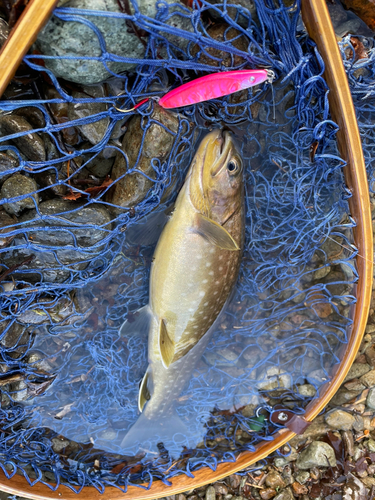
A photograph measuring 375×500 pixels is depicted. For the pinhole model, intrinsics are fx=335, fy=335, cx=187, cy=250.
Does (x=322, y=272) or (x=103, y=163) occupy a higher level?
(x=103, y=163)

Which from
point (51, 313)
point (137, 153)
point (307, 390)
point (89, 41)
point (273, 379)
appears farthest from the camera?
point (273, 379)

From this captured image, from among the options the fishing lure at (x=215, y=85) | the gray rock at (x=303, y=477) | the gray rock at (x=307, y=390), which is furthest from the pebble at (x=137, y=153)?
the gray rock at (x=303, y=477)

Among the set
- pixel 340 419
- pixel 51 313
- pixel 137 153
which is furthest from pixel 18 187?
pixel 340 419

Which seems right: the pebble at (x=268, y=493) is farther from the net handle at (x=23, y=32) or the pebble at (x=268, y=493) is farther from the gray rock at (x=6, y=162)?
the net handle at (x=23, y=32)

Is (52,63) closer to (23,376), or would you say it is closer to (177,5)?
(177,5)

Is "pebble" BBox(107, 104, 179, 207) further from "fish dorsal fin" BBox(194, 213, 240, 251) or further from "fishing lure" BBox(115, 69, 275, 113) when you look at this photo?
"fish dorsal fin" BBox(194, 213, 240, 251)

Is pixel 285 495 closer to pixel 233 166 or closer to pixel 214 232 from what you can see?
pixel 214 232

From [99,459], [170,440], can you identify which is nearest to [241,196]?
[170,440]

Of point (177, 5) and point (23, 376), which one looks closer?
point (177, 5)
